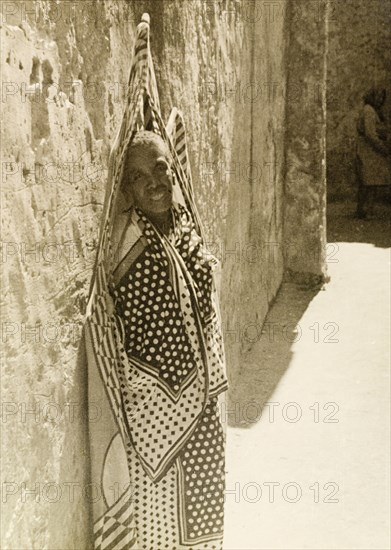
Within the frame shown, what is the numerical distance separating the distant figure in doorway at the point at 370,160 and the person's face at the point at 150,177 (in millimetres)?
8371

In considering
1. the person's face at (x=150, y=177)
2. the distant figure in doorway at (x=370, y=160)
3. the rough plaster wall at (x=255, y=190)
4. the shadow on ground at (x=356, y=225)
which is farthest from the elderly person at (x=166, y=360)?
the distant figure in doorway at (x=370, y=160)

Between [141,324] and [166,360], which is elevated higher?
[141,324]

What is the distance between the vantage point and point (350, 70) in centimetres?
1148

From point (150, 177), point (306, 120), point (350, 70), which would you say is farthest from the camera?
point (350, 70)

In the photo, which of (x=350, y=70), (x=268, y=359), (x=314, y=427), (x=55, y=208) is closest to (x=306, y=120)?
(x=268, y=359)

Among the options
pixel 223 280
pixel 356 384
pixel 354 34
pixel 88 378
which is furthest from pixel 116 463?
pixel 354 34

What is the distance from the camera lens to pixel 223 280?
4.25 meters

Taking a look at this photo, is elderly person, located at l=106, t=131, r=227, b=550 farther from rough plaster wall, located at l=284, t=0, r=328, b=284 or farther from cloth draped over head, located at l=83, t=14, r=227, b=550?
rough plaster wall, located at l=284, t=0, r=328, b=284

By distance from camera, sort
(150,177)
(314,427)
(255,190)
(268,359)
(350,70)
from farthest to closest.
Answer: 1. (350,70)
2. (255,190)
3. (268,359)
4. (314,427)
5. (150,177)

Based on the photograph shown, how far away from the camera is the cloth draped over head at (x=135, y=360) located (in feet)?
7.13

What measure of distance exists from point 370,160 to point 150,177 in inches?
347

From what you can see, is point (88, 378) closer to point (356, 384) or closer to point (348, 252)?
point (356, 384)

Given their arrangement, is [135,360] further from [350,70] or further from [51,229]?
[350,70]

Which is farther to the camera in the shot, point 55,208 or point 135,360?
point 135,360
